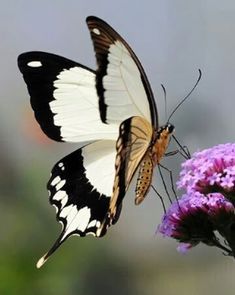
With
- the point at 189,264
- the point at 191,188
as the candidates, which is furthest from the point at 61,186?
the point at 189,264

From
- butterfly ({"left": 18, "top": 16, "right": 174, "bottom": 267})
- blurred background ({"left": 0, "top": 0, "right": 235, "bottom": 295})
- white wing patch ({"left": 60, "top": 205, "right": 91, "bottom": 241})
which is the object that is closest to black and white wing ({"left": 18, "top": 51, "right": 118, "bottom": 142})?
butterfly ({"left": 18, "top": 16, "right": 174, "bottom": 267})

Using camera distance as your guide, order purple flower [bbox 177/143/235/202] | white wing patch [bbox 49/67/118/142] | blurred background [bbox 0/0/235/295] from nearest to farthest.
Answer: purple flower [bbox 177/143/235/202] → white wing patch [bbox 49/67/118/142] → blurred background [bbox 0/0/235/295]

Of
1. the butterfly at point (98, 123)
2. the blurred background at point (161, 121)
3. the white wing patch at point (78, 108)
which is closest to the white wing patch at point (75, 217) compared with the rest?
the butterfly at point (98, 123)

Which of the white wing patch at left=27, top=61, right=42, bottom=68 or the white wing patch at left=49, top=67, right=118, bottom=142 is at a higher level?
the white wing patch at left=27, top=61, right=42, bottom=68

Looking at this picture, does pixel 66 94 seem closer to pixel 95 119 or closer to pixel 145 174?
pixel 95 119

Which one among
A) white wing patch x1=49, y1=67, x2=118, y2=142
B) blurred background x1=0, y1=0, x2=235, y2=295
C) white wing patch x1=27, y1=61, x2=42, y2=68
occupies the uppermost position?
white wing patch x1=27, y1=61, x2=42, y2=68

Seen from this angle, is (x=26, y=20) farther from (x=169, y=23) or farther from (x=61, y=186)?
(x=61, y=186)

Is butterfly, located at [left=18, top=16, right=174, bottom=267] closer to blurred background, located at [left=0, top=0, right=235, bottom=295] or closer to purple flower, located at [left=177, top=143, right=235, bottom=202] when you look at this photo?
purple flower, located at [left=177, top=143, right=235, bottom=202]

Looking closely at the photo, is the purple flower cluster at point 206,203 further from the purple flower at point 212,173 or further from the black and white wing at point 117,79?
the black and white wing at point 117,79
